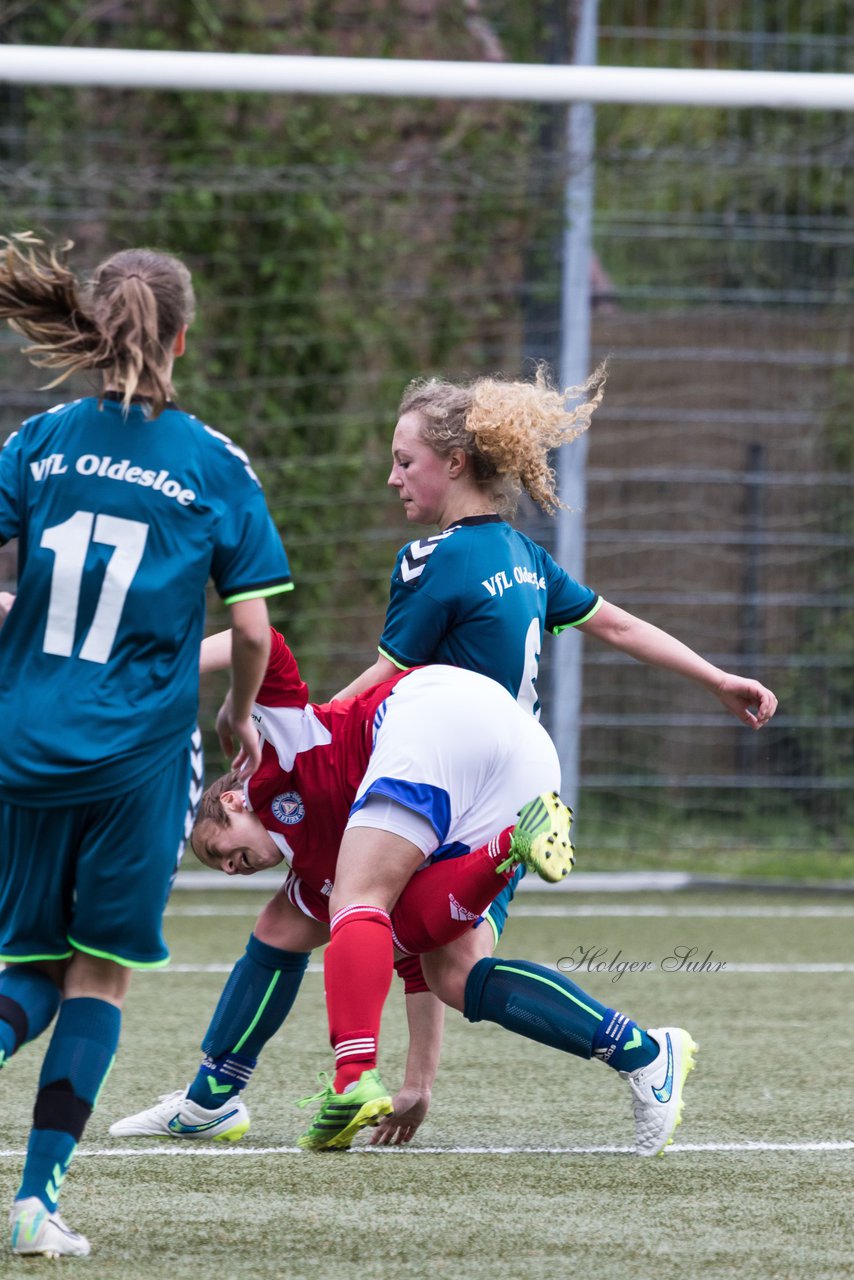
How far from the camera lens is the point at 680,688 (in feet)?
26.2

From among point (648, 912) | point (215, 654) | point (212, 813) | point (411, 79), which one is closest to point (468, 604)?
point (215, 654)

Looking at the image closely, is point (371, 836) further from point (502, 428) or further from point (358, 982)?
point (502, 428)

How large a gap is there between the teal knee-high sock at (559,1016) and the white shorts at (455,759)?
0.79ft

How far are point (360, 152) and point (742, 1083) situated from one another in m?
4.99

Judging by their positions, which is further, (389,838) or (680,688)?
(680,688)

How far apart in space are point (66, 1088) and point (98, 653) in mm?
601

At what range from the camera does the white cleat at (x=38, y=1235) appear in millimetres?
2404

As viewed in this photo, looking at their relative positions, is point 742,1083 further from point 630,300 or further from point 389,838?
point 630,300

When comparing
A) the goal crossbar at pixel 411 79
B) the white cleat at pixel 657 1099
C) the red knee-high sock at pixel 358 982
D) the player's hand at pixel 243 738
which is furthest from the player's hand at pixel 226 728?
the goal crossbar at pixel 411 79

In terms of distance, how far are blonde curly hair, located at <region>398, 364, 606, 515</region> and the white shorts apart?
43 cm

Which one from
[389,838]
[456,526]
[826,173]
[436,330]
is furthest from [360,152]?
[389,838]

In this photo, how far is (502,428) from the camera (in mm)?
3152

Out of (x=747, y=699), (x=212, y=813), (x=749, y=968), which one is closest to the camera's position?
(x=212, y=813)

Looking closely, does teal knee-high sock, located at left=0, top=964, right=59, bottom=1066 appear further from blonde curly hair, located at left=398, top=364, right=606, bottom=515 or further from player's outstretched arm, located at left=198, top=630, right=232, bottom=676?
blonde curly hair, located at left=398, top=364, right=606, bottom=515
